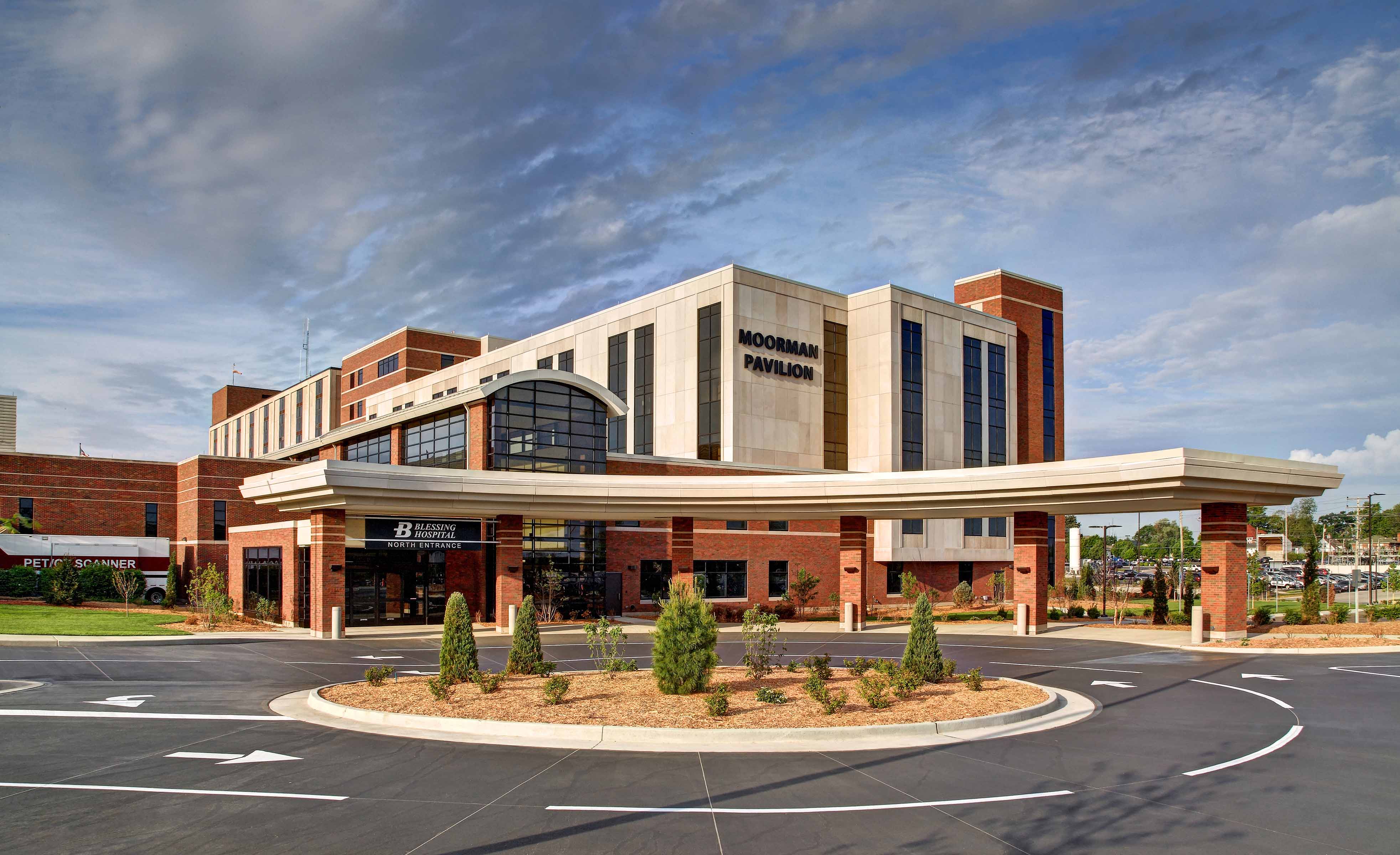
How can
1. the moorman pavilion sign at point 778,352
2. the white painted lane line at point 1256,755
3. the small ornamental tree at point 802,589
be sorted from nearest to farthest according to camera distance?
the white painted lane line at point 1256,755
the small ornamental tree at point 802,589
the moorman pavilion sign at point 778,352

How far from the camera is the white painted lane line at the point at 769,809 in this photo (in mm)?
10727

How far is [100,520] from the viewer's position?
55.8 m

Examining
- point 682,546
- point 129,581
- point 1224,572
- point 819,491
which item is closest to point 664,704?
point 819,491

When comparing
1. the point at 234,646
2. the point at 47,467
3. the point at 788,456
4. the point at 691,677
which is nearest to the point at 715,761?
the point at 691,677

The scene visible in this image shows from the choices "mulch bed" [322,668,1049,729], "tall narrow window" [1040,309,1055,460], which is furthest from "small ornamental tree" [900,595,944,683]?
"tall narrow window" [1040,309,1055,460]

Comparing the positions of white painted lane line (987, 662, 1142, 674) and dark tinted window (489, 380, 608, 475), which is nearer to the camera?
white painted lane line (987, 662, 1142, 674)

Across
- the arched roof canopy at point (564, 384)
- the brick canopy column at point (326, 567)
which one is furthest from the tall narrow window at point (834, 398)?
the brick canopy column at point (326, 567)

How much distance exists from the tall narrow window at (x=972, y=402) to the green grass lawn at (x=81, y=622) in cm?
4638

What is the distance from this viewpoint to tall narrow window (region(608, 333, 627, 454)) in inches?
2285

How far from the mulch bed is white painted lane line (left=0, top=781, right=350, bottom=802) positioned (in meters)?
4.52

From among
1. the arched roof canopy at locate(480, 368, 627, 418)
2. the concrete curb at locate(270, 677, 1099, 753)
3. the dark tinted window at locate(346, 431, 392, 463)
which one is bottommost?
the concrete curb at locate(270, 677, 1099, 753)

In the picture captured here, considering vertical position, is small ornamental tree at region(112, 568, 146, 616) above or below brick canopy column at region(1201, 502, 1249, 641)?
below

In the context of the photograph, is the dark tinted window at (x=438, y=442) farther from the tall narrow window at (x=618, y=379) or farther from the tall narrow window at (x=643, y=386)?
the tall narrow window at (x=643, y=386)

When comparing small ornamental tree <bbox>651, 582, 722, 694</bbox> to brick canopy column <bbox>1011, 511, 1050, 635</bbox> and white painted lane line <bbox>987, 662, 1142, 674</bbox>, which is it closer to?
white painted lane line <bbox>987, 662, 1142, 674</bbox>
